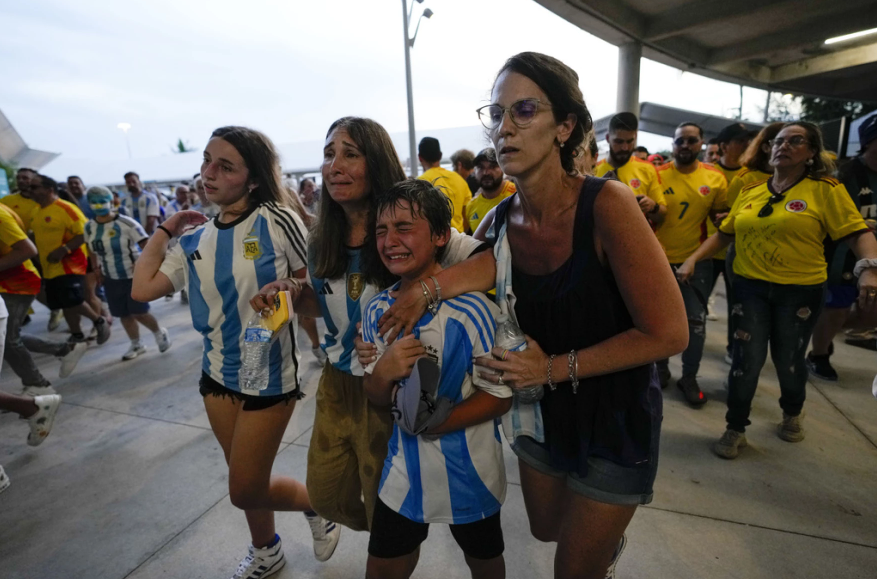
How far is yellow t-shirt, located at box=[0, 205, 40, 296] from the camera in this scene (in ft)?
10.7

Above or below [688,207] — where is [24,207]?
above

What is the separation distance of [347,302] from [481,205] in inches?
121

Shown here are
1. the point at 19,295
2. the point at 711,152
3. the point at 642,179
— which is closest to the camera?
the point at 642,179

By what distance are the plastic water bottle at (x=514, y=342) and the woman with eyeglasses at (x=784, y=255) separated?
2.00m

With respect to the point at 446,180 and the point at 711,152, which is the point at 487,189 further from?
the point at 711,152

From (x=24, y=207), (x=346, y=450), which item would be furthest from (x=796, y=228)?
(x=24, y=207)

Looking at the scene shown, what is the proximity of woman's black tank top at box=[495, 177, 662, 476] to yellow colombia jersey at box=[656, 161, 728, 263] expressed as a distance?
2.64m

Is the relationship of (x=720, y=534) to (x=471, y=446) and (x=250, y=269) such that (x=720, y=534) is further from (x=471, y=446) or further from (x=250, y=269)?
(x=250, y=269)

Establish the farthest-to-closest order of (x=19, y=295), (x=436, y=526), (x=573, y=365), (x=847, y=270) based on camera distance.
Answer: (x=19, y=295)
(x=847, y=270)
(x=436, y=526)
(x=573, y=365)

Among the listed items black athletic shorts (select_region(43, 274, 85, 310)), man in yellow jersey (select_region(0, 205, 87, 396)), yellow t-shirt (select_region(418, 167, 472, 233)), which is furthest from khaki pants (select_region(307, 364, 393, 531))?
black athletic shorts (select_region(43, 274, 85, 310))

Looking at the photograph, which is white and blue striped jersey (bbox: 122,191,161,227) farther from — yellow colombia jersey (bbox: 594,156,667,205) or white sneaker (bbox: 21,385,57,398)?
yellow colombia jersey (bbox: 594,156,667,205)

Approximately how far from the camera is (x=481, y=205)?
4.46 metres

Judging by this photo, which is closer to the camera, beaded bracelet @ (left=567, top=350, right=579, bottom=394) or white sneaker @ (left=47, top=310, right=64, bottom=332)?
beaded bracelet @ (left=567, top=350, right=579, bottom=394)

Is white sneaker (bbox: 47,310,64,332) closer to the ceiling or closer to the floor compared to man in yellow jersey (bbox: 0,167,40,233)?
closer to the floor
